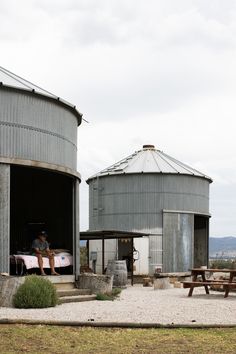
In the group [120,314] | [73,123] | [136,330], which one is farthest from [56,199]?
[136,330]

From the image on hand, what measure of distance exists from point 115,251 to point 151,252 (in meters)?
1.81

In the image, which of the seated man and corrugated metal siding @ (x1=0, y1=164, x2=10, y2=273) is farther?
the seated man

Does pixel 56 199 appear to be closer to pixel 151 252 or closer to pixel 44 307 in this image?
pixel 44 307

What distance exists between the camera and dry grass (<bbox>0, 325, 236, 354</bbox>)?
9.78 m

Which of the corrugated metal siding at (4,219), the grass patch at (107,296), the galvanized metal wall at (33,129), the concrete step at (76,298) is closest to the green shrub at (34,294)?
the concrete step at (76,298)

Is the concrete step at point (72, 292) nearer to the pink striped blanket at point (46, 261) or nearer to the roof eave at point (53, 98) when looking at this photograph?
the pink striped blanket at point (46, 261)

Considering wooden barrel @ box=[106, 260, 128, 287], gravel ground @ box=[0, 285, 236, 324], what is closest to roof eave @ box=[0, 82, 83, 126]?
wooden barrel @ box=[106, 260, 128, 287]

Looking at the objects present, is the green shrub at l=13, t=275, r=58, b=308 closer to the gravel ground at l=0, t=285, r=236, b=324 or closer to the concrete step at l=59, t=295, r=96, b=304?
the gravel ground at l=0, t=285, r=236, b=324

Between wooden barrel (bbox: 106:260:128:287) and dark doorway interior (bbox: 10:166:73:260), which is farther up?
dark doorway interior (bbox: 10:166:73:260)

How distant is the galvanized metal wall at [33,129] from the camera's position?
18609 mm

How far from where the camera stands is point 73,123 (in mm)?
21766

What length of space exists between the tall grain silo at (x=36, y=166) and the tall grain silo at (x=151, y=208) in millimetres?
9286

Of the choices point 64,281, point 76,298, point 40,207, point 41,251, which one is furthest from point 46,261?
point 40,207

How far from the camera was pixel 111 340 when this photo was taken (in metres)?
10.6
